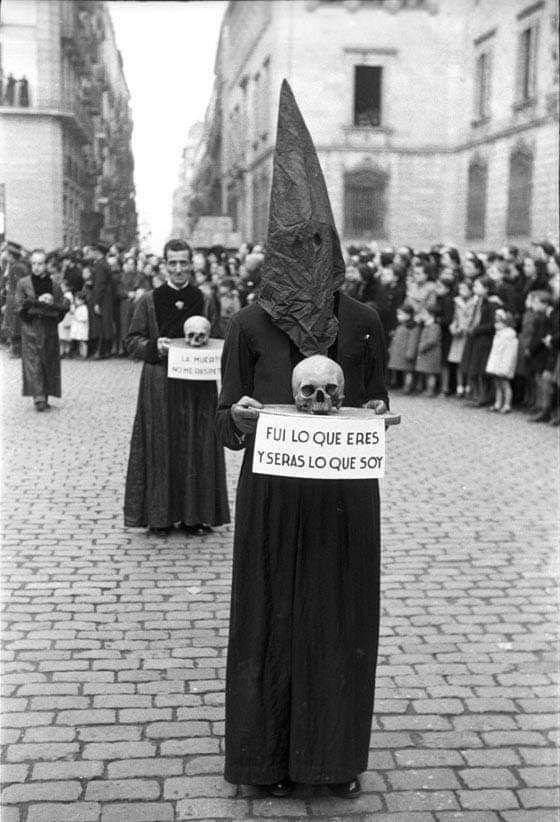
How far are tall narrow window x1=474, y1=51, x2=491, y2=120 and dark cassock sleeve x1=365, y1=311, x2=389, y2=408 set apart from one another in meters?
21.9

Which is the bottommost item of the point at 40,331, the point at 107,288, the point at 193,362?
the point at 40,331

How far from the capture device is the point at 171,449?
7.21m

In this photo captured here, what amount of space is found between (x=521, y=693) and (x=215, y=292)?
576 inches

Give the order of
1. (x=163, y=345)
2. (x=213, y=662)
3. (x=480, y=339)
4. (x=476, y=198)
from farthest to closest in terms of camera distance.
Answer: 1. (x=476, y=198)
2. (x=480, y=339)
3. (x=163, y=345)
4. (x=213, y=662)

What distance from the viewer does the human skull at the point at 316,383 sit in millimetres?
3420

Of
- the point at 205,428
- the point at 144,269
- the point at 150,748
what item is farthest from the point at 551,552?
the point at 144,269

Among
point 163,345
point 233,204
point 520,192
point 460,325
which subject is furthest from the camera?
point 233,204

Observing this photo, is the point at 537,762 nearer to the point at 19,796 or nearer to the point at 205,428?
the point at 19,796

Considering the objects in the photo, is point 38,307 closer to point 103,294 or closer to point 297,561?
point 103,294

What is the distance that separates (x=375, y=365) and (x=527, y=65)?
2388 centimetres

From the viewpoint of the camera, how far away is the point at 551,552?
7129 millimetres

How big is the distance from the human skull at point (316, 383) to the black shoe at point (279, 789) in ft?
4.57

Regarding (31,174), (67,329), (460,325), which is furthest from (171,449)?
(67,329)

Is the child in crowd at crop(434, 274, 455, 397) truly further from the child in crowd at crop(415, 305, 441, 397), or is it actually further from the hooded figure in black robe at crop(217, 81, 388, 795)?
the hooded figure in black robe at crop(217, 81, 388, 795)
